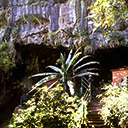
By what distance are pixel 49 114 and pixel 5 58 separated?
6052 millimetres

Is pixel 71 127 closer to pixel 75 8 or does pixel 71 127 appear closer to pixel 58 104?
pixel 58 104

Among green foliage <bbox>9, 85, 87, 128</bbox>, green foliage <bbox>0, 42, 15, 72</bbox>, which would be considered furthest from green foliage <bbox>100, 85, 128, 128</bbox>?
green foliage <bbox>0, 42, 15, 72</bbox>

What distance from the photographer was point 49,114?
477 centimetres

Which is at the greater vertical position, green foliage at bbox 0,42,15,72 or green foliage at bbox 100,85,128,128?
green foliage at bbox 0,42,15,72

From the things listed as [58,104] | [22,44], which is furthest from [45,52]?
[58,104]

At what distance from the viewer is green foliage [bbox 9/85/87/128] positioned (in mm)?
4586

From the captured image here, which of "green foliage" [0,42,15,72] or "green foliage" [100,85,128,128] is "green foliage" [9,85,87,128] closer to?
"green foliage" [100,85,128,128]

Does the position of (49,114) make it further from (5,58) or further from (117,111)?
(5,58)

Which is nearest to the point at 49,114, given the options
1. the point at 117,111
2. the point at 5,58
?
the point at 117,111

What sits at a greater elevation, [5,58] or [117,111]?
[5,58]

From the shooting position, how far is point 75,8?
970cm

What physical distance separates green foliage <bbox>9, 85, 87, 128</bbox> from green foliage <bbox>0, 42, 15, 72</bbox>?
4.94 metres

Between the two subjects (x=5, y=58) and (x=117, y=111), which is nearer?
(x=117, y=111)

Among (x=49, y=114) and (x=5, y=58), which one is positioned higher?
(x=5, y=58)
